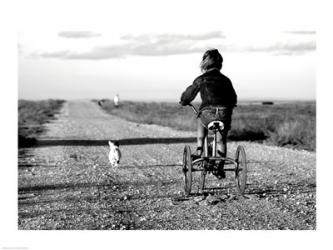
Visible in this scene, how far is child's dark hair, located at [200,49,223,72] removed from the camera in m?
6.82

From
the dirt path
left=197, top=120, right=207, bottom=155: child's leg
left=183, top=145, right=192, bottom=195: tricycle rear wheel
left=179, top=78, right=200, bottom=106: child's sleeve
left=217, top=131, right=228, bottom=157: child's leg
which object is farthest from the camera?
left=183, top=145, right=192, bottom=195: tricycle rear wheel

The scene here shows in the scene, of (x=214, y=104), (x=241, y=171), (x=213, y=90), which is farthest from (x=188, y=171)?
(x=213, y=90)

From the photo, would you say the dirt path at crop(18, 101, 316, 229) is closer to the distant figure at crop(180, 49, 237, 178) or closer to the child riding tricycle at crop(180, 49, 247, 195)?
the child riding tricycle at crop(180, 49, 247, 195)

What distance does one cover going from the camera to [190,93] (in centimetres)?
702

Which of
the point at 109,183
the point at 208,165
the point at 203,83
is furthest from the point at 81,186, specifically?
the point at 203,83

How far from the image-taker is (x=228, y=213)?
6.75m

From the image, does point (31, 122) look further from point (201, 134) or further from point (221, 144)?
point (221, 144)

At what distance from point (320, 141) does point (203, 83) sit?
8.14 feet

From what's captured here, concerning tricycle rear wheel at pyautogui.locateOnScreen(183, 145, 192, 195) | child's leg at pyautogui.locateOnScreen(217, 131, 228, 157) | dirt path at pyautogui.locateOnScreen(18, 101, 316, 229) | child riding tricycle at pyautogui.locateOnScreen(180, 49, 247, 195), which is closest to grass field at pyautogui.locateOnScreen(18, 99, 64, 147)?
dirt path at pyautogui.locateOnScreen(18, 101, 316, 229)

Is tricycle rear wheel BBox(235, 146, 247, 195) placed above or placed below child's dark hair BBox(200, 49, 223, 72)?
below

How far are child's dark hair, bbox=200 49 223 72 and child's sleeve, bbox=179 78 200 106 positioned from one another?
0.23m

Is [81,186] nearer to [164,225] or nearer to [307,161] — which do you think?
[164,225]

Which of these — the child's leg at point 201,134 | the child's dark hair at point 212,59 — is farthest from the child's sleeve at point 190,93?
the child's leg at point 201,134
